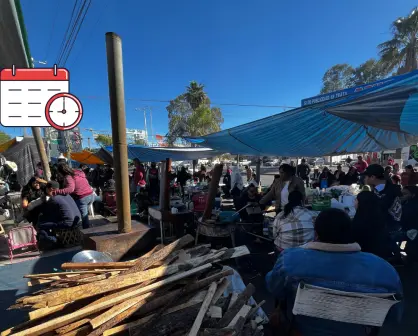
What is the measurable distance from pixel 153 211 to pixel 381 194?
174 inches

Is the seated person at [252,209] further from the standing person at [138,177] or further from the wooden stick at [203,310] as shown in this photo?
the standing person at [138,177]

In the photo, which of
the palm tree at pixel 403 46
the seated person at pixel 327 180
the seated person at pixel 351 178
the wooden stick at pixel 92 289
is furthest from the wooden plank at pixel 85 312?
the palm tree at pixel 403 46

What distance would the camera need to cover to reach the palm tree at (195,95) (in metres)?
36.0

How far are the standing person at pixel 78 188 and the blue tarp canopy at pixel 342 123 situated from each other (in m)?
3.29

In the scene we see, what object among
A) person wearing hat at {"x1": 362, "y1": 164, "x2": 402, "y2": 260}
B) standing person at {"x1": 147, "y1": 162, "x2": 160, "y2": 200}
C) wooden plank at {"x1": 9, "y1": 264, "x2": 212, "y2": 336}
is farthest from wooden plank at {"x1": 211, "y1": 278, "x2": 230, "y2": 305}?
standing person at {"x1": 147, "y1": 162, "x2": 160, "y2": 200}

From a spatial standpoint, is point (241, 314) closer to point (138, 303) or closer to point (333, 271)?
point (138, 303)

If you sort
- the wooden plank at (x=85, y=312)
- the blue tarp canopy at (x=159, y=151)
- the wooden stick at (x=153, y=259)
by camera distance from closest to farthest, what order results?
the wooden plank at (x=85, y=312)
the wooden stick at (x=153, y=259)
the blue tarp canopy at (x=159, y=151)

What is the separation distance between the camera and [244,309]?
89.2 inches

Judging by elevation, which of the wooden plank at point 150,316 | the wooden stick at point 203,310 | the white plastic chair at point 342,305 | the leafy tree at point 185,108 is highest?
the leafy tree at point 185,108

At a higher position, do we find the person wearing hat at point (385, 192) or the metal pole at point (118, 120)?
the metal pole at point (118, 120)

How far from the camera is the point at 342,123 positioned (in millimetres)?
4684

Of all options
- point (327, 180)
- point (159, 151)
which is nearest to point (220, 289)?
point (159, 151)

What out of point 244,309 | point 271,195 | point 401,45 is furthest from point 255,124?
point 401,45

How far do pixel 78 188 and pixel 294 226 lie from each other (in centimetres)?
498
